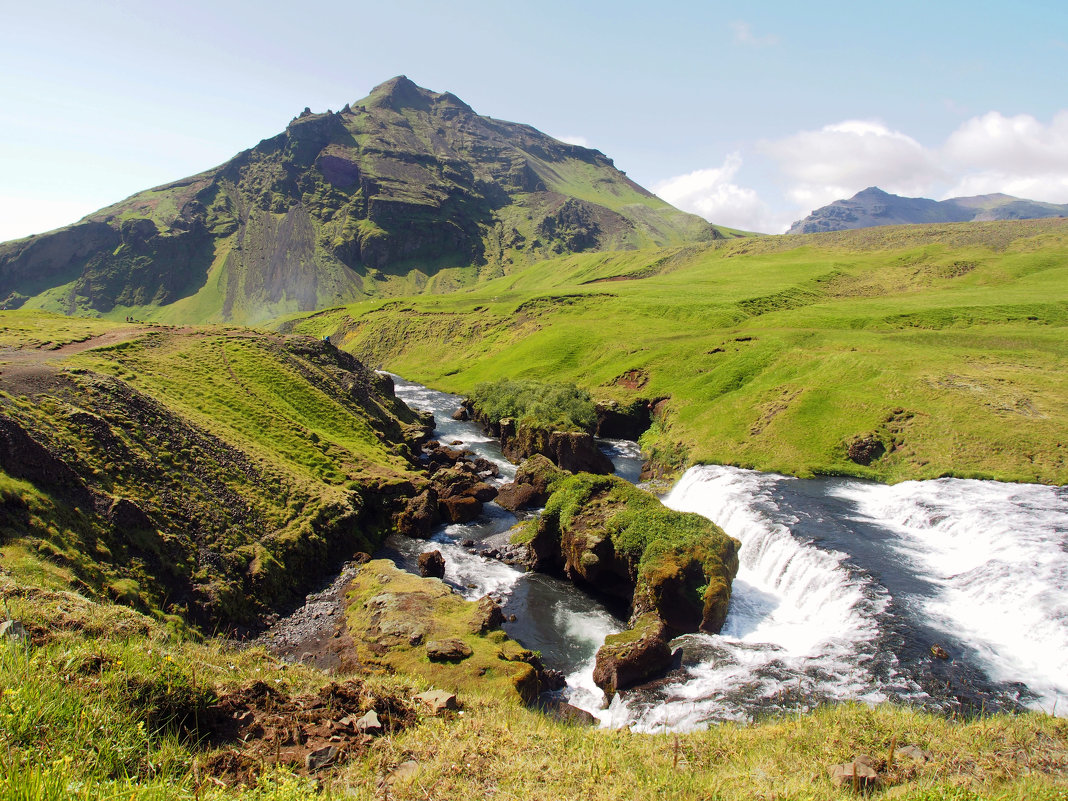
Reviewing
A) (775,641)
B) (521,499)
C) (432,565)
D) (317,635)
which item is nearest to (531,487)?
(521,499)

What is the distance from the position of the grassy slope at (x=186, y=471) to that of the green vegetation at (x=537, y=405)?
16.2 metres

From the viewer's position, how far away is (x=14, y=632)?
30.1 feet

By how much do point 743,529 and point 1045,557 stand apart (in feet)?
49.7

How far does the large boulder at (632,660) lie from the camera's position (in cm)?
2275

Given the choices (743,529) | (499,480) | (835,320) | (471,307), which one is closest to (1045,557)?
(743,529)

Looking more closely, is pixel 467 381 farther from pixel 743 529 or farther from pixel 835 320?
pixel 743 529

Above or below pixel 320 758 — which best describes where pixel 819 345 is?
above

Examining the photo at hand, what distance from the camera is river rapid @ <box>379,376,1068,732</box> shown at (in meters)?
20.9

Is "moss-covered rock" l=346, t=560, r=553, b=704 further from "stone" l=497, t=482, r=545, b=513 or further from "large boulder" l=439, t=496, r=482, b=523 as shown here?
"stone" l=497, t=482, r=545, b=513

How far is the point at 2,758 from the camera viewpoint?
5504 mm

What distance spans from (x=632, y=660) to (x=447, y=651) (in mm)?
7688

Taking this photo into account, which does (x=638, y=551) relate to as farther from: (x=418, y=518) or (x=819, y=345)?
(x=819, y=345)

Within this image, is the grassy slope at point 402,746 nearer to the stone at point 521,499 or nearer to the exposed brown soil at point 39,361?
the exposed brown soil at point 39,361

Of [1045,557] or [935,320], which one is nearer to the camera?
[1045,557]
